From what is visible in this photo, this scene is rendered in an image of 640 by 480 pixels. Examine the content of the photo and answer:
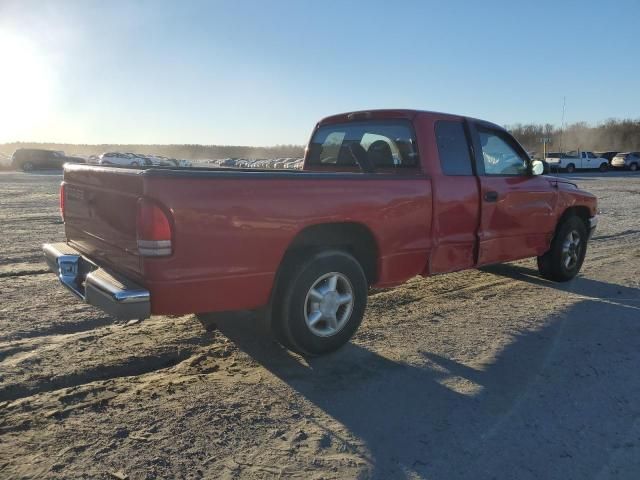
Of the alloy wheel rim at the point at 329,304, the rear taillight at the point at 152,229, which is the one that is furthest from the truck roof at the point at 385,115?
the rear taillight at the point at 152,229

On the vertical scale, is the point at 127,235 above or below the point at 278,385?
above

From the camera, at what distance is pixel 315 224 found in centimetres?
387

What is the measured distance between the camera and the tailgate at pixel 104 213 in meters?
3.32

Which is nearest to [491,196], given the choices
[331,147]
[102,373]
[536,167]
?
[536,167]

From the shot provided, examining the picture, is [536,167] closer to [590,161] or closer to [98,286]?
[98,286]

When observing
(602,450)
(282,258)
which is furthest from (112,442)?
(602,450)

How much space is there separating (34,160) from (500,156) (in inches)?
1694

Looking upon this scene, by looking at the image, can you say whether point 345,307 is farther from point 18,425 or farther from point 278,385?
point 18,425

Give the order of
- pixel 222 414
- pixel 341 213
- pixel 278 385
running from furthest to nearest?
pixel 341 213 < pixel 278 385 < pixel 222 414

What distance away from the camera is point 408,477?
8.74 ft

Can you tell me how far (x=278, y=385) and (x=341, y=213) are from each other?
1.33 m

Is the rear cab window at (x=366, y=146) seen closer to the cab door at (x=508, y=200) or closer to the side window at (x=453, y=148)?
the side window at (x=453, y=148)

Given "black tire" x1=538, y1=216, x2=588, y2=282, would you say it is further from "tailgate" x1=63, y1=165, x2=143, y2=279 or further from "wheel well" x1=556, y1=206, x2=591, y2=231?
"tailgate" x1=63, y1=165, x2=143, y2=279

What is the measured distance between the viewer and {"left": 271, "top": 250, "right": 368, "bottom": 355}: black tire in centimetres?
384
